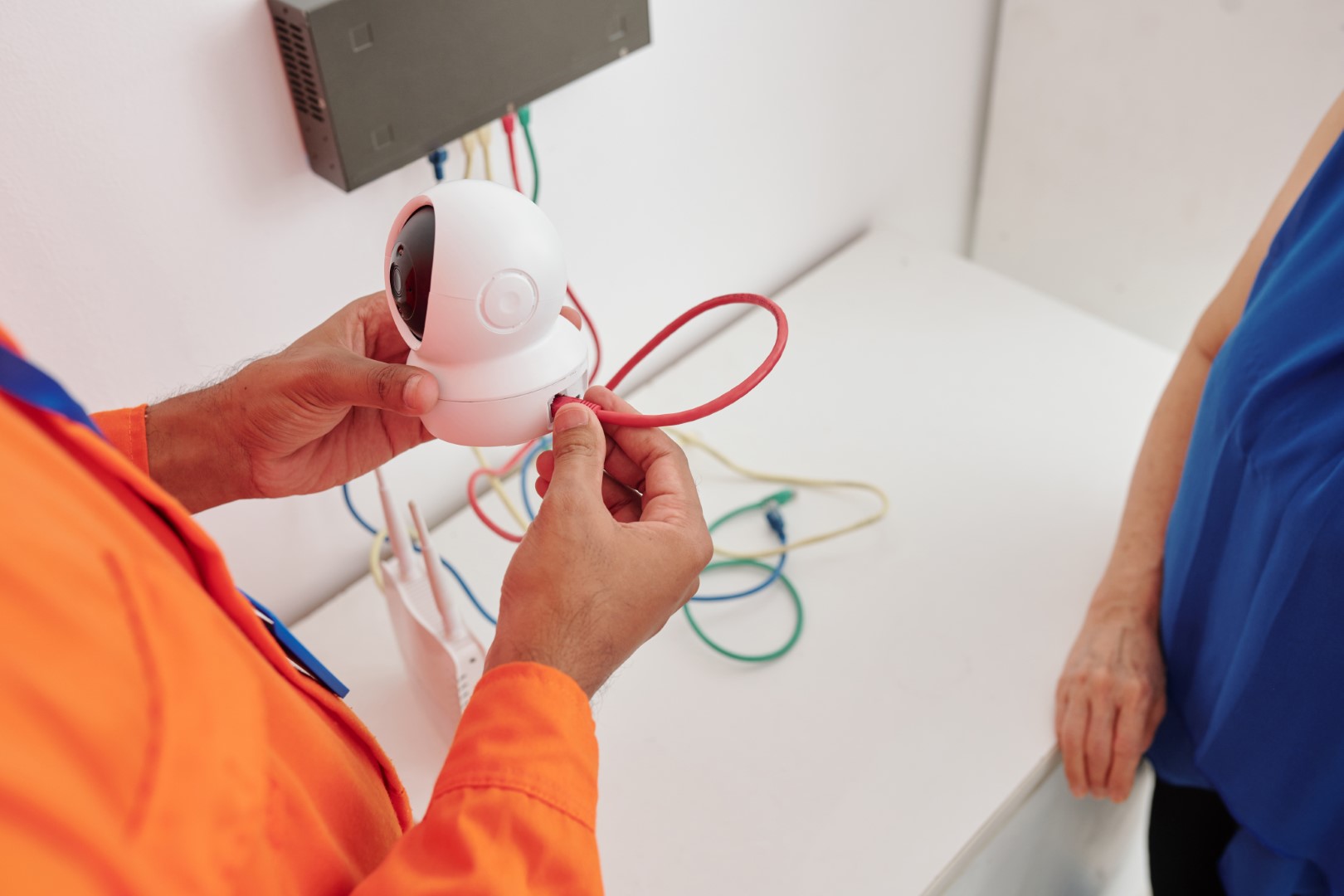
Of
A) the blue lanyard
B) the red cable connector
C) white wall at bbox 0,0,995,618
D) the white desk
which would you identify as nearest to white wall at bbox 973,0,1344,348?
white wall at bbox 0,0,995,618

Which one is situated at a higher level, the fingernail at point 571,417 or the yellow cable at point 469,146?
the yellow cable at point 469,146

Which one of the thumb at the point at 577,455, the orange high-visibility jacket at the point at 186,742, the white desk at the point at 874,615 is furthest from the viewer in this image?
the white desk at the point at 874,615

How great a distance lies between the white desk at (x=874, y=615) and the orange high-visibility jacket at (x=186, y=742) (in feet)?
0.84

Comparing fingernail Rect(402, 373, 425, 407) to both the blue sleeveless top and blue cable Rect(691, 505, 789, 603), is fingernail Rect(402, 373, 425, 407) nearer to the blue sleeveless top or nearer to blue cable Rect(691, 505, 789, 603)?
blue cable Rect(691, 505, 789, 603)

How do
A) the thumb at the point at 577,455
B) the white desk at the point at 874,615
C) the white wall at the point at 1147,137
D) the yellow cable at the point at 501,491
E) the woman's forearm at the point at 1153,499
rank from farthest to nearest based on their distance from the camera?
the white wall at the point at 1147,137, the yellow cable at the point at 501,491, the woman's forearm at the point at 1153,499, the white desk at the point at 874,615, the thumb at the point at 577,455

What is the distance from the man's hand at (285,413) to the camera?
0.68 meters

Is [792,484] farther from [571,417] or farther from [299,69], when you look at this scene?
[299,69]

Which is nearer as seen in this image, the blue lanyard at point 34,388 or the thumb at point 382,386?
the blue lanyard at point 34,388

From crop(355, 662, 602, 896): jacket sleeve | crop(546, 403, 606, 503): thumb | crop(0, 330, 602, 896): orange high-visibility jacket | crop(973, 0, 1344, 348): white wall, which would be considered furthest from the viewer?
crop(973, 0, 1344, 348): white wall

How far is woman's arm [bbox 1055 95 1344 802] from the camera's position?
0.90 m

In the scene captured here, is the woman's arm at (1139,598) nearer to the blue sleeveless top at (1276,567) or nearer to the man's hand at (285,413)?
the blue sleeveless top at (1276,567)

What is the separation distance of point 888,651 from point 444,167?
24.6 inches

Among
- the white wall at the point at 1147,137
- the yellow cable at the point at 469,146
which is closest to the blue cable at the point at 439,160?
the yellow cable at the point at 469,146

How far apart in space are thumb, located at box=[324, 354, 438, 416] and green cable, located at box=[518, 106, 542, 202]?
350 millimetres
